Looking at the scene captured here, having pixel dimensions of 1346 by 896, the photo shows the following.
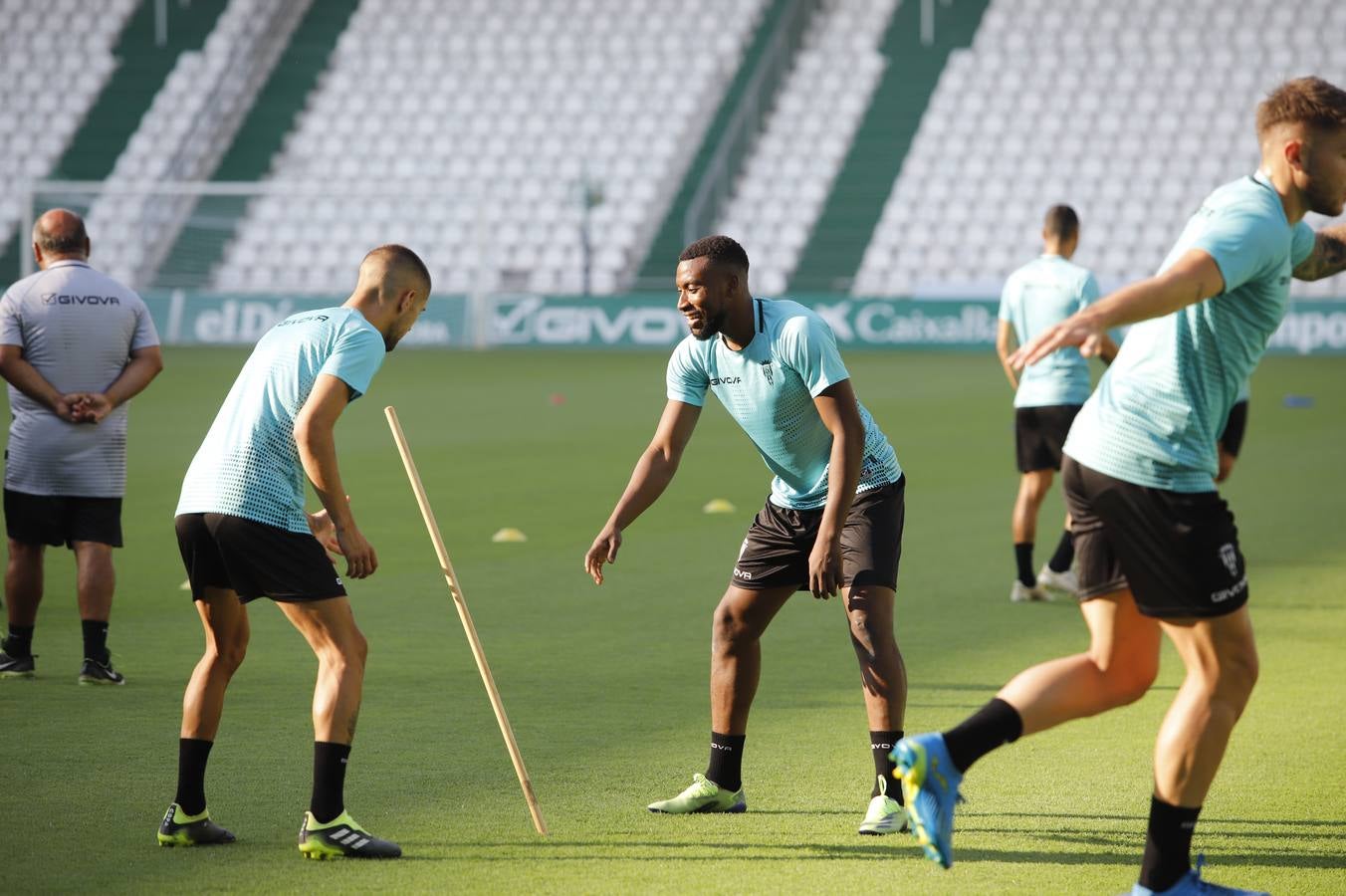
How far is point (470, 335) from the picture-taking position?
35.4m

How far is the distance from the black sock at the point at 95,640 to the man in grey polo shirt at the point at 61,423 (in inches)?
7.8

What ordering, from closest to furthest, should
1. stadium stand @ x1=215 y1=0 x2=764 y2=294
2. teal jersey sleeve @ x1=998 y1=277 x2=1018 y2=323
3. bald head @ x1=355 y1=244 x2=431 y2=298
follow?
1. bald head @ x1=355 y1=244 x2=431 y2=298
2. teal jersey sleeve @ x1=998 y1=277 x2=1018 y2=323
3. stadium stand @ x1=215 y1=0 x2=764 y2=294

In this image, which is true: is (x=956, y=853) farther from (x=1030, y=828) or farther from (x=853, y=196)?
(x=853, y=196)

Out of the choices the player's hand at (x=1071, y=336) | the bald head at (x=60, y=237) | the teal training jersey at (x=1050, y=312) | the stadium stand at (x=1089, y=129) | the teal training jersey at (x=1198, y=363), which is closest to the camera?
the player's hand at (x=1071, y=336)

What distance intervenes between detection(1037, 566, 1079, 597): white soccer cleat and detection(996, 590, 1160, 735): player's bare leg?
5960 mm

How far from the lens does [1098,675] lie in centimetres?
498

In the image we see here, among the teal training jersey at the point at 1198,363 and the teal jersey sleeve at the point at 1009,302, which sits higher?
the teal training jersey at the point at 1198,363

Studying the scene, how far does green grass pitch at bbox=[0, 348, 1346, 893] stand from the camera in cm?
548

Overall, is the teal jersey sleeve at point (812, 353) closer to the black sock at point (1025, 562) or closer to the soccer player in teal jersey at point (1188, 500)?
the soccer player in teal jersey at point (1188, 500)

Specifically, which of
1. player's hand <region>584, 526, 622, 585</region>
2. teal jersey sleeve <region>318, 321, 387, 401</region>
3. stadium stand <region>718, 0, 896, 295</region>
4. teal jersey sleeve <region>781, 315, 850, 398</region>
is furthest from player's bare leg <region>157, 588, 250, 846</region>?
stadium stand <region>718, 0, 896, 295</region>

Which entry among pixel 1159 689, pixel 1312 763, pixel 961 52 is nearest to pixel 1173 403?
pixel 1312 763

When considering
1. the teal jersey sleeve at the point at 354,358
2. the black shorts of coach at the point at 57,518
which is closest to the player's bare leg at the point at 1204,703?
the teal jersey sleeve at the point at 354,358

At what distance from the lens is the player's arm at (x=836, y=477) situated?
5785 mm

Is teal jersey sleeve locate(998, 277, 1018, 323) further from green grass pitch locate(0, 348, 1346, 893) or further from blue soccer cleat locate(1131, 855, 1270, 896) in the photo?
blue soccer cleat locate(1131, 855, 1270, 896)
